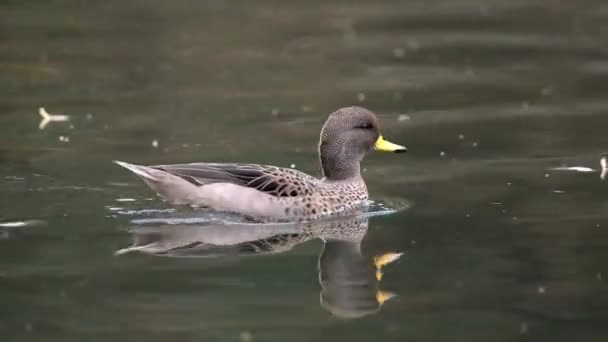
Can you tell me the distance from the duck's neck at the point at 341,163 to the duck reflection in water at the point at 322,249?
0.52 meters

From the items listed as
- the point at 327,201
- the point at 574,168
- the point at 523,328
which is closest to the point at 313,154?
the point at 327,201

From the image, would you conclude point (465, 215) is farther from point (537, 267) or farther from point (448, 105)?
point (448, 105)

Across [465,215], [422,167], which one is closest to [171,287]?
[465,215]

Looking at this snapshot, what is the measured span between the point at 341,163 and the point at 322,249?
1.60m

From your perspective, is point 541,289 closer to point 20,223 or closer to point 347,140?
point 347,140

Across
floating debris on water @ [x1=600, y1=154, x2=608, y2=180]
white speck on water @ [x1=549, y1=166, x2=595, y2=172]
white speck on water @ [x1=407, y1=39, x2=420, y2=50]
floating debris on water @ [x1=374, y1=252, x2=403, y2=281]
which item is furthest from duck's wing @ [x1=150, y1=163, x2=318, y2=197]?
white speck on water @ [x1=407, y1=39, x2=420, y2=50]

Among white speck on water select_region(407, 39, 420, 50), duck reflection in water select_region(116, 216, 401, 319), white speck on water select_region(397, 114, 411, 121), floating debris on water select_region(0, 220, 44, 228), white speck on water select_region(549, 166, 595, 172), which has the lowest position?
duck reflection in water select_region(116, 216, 401, 319)

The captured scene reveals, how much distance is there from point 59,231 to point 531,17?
10401mm

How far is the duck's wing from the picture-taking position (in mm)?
9828

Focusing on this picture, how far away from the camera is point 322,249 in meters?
9.07

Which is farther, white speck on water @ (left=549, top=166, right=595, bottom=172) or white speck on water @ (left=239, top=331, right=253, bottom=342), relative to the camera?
white speck on water @ (left=549, top=166, right=595, bottom=172)

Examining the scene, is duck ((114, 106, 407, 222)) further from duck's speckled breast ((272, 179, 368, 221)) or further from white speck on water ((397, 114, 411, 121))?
white speck on water ((397, 114, 411, 121))

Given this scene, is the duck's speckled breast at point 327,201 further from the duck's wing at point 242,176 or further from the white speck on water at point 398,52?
the white speck on water at point 398,52

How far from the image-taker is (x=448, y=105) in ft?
44.9
